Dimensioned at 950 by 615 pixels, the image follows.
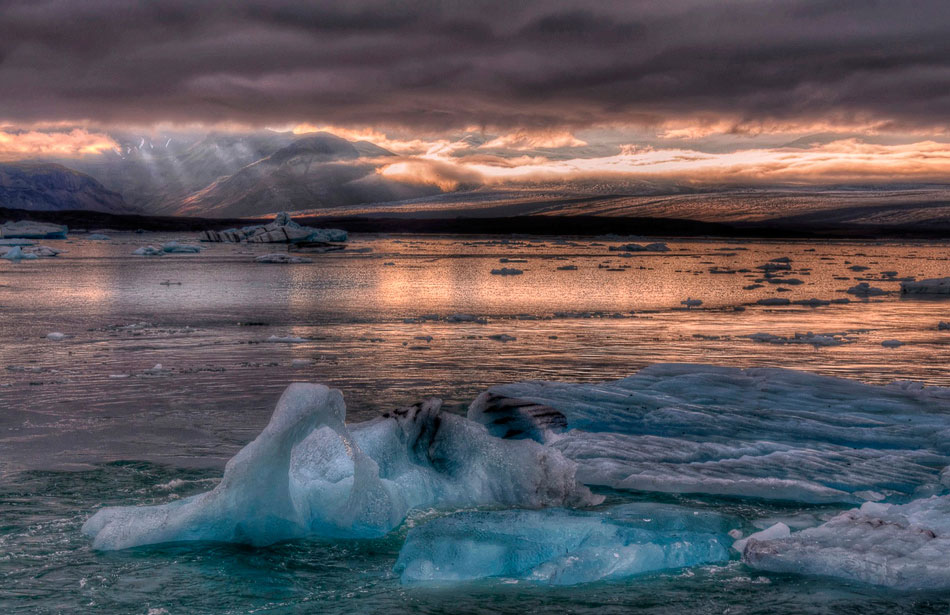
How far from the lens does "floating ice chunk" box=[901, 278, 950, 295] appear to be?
2717cm

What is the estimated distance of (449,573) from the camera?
15.2 ft

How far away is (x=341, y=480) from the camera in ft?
18.0

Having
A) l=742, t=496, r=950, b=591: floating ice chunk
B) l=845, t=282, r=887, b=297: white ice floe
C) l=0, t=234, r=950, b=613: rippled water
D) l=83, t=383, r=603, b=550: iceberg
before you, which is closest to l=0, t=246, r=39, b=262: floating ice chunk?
l=0, t=234, r=950, b=613: rippled water

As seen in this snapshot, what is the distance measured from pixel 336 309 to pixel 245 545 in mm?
14622

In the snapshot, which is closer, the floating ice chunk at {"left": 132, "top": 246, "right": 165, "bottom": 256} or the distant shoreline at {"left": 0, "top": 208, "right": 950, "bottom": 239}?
the floating ice chunk at {"left": 132, "top": 246, "right": 165, "bottom": 256}

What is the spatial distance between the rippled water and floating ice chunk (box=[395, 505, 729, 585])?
0.12 m

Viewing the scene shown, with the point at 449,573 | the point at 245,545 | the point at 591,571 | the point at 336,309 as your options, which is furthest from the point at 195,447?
the point at 336,309

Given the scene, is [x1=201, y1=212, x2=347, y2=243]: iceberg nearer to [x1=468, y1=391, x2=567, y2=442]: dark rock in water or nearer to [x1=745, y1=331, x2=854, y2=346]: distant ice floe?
[x1=745, y1=331, x2=854, y2=346]: distant ice floe

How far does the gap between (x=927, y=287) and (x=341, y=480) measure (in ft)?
86.9

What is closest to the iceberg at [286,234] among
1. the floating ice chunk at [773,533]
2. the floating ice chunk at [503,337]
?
the floating ice chunk at [503,337]

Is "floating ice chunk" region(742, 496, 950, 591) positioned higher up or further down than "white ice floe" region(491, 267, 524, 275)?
higher up

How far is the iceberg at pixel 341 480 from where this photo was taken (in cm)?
506

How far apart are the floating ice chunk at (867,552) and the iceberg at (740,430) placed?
115cm

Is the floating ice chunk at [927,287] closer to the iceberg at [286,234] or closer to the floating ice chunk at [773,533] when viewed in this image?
the floating ice chunk at [773,533]
